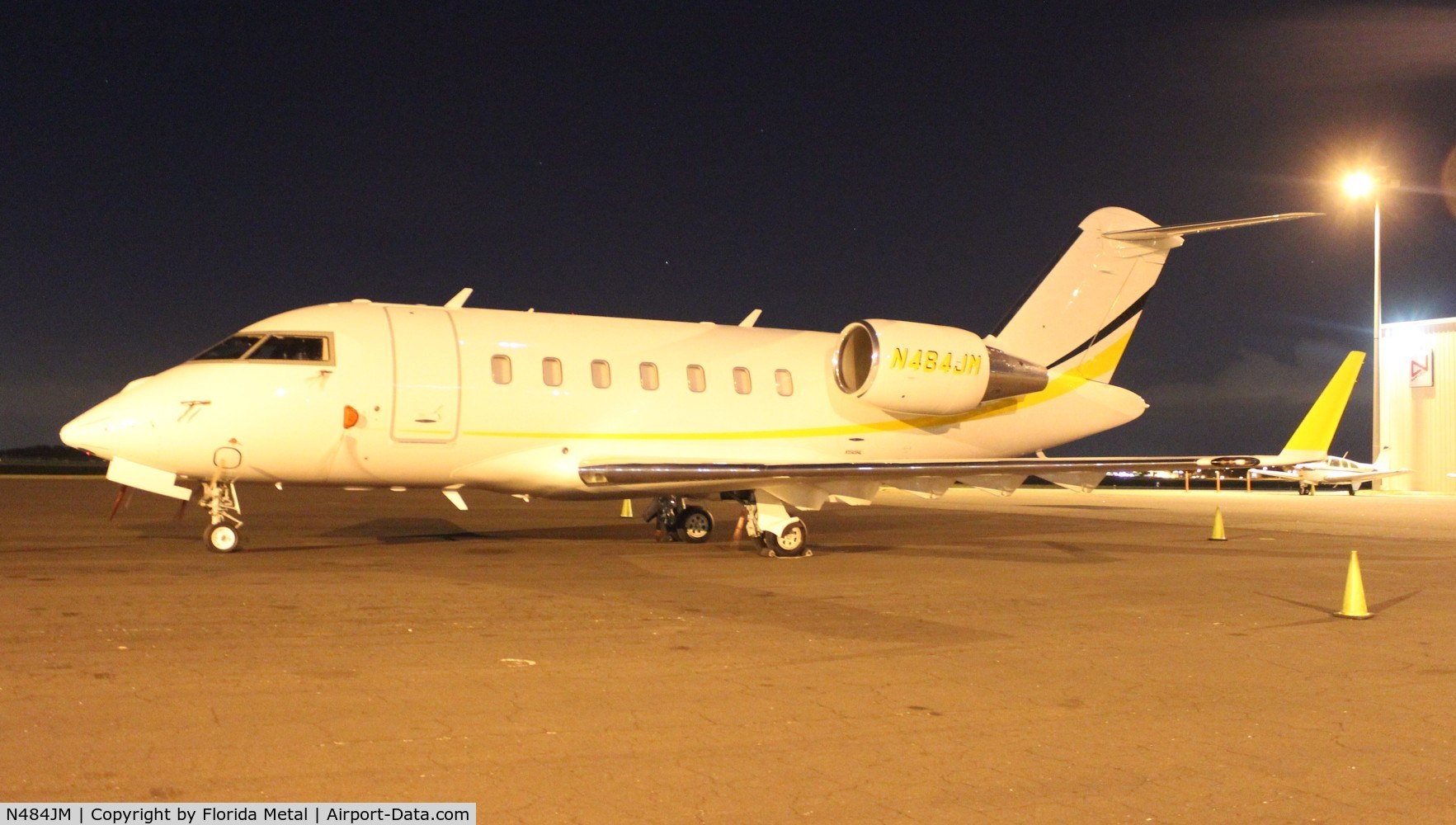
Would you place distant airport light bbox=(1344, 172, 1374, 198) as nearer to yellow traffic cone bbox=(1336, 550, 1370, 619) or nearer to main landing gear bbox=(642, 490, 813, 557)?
main landing gear bbox=(642, 490, 813, 557)

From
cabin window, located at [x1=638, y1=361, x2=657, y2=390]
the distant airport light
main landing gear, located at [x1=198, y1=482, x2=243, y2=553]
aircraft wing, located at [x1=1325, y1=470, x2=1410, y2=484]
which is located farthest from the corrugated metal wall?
main landing gear, located at [x1=198, y1=482, x2=243, y2=553]

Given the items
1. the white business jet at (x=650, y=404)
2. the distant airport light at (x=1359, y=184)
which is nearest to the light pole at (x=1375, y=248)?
the distant airport light at (x=1359, y=184)

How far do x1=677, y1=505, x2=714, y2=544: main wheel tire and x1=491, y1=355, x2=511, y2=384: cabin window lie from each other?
4.34m

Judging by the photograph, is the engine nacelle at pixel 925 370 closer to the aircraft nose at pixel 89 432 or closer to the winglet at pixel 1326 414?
the aircraft nose at pixel 89 432

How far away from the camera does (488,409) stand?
15391 mm

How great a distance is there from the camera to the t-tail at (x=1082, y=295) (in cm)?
1911

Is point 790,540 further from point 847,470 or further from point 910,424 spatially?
point 910,424

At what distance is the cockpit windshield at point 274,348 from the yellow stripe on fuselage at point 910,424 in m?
2.11

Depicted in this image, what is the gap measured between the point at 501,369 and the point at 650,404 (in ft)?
7.17

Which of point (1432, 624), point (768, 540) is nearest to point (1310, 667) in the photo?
point (1432, 624)

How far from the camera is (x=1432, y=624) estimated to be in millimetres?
10414

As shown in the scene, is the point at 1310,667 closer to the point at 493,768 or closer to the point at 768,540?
the point at 493,768

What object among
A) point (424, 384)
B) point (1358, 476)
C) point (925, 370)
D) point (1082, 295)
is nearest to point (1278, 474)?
point (1358, 476)

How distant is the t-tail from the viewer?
1911 centimetres
